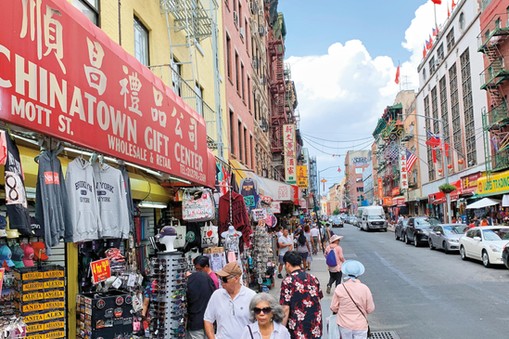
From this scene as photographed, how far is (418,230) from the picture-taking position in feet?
92.4

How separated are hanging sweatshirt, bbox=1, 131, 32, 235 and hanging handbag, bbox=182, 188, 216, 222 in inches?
228

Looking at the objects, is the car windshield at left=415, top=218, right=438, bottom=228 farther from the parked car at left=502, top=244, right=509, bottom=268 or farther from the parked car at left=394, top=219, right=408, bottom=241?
the parked car at left=502, top=244, right=509, bottom=268

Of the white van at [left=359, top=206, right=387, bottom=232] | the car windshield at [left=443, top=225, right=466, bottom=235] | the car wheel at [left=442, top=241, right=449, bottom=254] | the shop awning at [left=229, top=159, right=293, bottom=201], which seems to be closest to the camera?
the shop awning at [left=229, top=159, right=293, bottom=201]

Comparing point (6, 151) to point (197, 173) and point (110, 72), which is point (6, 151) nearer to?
point (110, 72)

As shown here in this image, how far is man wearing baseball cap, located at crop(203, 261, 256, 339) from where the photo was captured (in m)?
5.20

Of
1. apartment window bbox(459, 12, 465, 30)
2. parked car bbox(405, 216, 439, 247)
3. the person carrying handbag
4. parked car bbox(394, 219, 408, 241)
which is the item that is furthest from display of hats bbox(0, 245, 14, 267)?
apartment window bbox(459, 12, 465, 30)

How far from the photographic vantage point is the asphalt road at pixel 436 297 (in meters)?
8.99

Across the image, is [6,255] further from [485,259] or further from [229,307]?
[485,259]

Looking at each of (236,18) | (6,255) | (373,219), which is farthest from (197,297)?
(373,219)

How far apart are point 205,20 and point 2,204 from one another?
9.86m

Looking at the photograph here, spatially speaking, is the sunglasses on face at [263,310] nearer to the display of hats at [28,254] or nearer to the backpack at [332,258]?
the display of hats at [28,254]

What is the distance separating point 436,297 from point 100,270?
937 centimetres

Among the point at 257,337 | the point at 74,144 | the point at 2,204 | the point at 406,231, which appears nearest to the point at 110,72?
the point at 74,144

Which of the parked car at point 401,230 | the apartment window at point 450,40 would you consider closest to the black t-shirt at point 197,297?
the parked car at point 401,230
